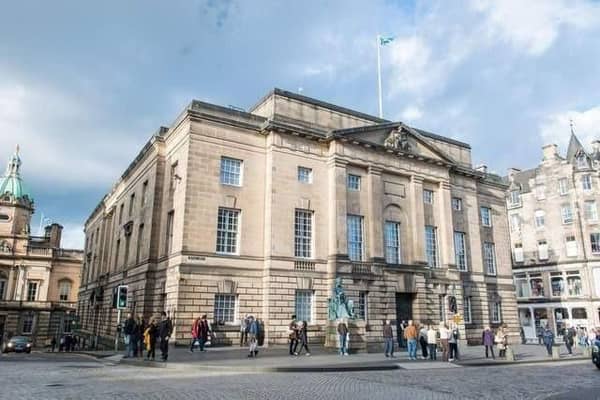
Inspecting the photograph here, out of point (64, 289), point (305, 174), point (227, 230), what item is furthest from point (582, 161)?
point (64, 289)

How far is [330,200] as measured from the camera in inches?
1135

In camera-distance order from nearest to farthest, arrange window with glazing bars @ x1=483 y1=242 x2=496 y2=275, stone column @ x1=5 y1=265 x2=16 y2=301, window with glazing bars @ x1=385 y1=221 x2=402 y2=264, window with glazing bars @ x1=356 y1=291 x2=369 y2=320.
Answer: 1. window with glazing bars @ x1=356 y1=291 x2=369 y2=320
2. window with glazing bars @ x1=385 y1=221 x2=402 y2=264
3. window with glazing bars @ x1=483 y1=242 x2=496 y2=275
4. stone column @ x1=5 y1=265 x2=16 y2=301

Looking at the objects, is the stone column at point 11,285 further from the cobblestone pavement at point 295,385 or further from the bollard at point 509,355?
the bollard at point 509,355

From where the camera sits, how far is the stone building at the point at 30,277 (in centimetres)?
5947

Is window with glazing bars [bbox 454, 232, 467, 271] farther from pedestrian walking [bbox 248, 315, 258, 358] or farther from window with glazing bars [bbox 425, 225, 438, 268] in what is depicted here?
pedestrian walking [bbox 248, 315, 258, 358]

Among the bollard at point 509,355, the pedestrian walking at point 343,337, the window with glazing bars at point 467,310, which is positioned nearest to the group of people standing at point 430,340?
the pedestrian walking at point 343,337

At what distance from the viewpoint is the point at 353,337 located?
80.0 ft

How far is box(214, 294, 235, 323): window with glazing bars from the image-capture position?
81.3ft

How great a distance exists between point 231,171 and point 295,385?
1681 centimetres

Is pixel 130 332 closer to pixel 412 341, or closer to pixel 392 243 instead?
pixel 412 341

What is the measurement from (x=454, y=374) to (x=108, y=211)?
38.3 meters

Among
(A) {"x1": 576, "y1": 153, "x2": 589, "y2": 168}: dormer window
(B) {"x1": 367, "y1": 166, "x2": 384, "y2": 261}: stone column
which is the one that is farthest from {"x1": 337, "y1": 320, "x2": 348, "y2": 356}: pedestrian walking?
(A) {"x1": 576, "y1": 153, "x2": 589, "y2": 168}: dormer window

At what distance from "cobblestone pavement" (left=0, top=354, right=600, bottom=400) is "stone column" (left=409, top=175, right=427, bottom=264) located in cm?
1465

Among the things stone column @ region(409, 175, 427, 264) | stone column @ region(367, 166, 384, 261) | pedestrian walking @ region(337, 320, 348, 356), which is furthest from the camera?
stone column @ region(409, 175, 427, 264)
